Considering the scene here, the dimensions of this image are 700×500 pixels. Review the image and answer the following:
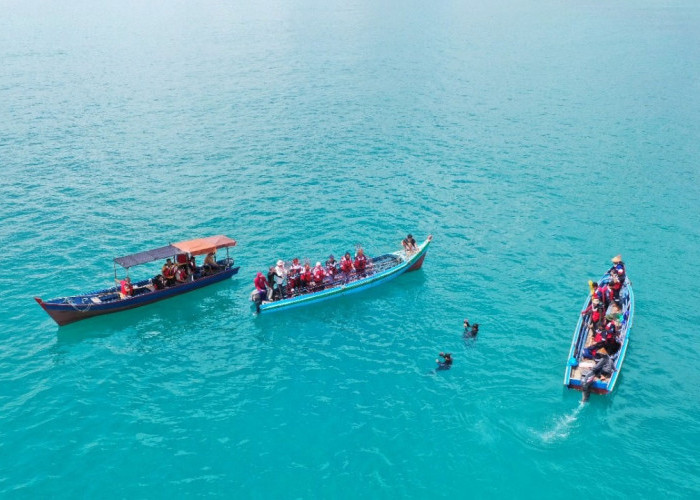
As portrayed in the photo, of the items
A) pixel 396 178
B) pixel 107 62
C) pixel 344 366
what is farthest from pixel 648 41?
pixel 344 366

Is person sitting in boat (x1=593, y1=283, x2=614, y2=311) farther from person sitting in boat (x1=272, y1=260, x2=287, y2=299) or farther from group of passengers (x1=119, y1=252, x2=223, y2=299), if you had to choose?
group of passengers (x1=119, y1=252, x2=223, y2=299)

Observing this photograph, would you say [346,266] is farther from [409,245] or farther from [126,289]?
[126,289]

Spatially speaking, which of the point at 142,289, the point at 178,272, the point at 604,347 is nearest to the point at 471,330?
the point at 604,347

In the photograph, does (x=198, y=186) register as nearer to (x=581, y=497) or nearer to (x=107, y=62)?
(x=581, y=497)

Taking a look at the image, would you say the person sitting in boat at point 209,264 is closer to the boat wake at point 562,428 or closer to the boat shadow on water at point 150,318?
the boat shadow on water at point 150,318

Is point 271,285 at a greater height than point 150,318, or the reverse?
point 271,285

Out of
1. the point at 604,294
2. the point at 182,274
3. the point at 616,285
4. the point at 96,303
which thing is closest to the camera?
the point at 604,294

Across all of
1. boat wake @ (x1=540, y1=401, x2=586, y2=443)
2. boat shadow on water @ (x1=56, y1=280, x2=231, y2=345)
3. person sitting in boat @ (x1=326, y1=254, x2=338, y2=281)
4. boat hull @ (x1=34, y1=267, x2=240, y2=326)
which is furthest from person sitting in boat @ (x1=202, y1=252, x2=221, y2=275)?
boat wake @ (x1=540, y1=401, x2=586, y2=443)
